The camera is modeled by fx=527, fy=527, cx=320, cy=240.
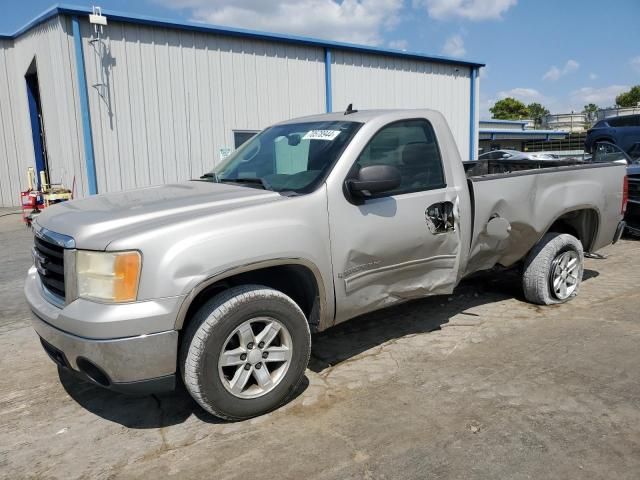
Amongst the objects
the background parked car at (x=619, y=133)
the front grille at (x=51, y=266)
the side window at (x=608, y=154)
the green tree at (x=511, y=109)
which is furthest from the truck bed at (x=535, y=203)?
the green tree at (x=511, y=109)

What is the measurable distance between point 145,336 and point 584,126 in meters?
62.4

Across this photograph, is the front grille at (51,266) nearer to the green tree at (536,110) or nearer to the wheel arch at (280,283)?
the wheel arch at (280,283)

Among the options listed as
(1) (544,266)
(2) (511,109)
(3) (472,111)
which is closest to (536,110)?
(2) (511,109)

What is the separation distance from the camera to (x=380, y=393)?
136 inches

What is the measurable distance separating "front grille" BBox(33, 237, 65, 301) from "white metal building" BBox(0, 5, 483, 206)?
9184mm

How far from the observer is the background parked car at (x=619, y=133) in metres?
11.1

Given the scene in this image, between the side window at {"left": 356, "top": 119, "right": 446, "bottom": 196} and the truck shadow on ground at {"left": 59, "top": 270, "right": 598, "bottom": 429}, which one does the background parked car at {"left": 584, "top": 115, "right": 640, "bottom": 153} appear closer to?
the truck shadow on ground at {"left": 59, "top": 270, "right": 598, "bottom": 429}

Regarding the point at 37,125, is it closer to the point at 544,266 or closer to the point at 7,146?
the point at 7,146

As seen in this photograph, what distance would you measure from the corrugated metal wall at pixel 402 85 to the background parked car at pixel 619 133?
17.7 ft

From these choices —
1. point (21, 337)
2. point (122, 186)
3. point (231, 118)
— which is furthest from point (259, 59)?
point (21, 337)

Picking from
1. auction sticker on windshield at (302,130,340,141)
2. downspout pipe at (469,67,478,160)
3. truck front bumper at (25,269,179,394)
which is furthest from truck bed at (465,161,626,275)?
downspout pipe at (469,67,478,160)

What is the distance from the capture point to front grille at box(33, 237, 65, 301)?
2.98 meters

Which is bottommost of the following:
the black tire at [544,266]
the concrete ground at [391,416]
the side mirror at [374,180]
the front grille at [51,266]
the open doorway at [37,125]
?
the concrete ground at [391,416]

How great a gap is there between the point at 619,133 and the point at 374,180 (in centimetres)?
1120
